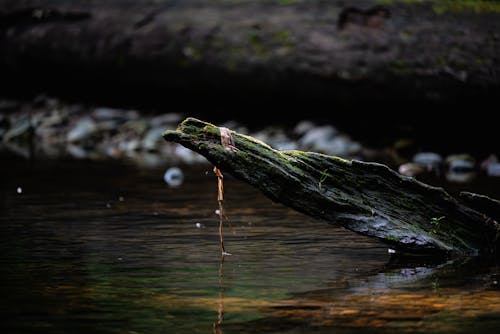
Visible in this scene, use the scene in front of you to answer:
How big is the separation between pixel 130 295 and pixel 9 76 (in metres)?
13.1

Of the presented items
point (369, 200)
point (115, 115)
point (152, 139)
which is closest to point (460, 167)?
point (152, 139)

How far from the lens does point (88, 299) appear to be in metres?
3.91

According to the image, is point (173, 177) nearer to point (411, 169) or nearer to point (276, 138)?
point (411, 169)

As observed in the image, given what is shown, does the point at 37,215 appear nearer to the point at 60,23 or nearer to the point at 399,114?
the point at 399,114

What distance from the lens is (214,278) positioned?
4.40m

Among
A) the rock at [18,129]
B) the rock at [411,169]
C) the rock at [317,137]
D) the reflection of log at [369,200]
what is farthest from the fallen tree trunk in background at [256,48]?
the reflection of log at [369,200]

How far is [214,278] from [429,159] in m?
6.99

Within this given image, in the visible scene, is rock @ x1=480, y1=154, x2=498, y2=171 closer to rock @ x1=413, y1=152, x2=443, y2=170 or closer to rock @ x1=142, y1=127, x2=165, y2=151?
rock @ x1=413, y1=152, x2=443, y2=170

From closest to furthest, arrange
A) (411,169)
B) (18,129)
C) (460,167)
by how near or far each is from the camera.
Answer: (411,169) → (460,167) → (18,129)

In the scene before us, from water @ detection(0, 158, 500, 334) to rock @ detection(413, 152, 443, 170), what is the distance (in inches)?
160

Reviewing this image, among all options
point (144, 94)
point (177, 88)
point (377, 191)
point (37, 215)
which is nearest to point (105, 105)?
point (144, 94)

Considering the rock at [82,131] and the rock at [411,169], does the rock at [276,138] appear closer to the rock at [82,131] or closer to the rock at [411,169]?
the rock at [411,169]

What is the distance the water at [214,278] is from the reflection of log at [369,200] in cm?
17

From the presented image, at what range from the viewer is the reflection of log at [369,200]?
465 centimetres
